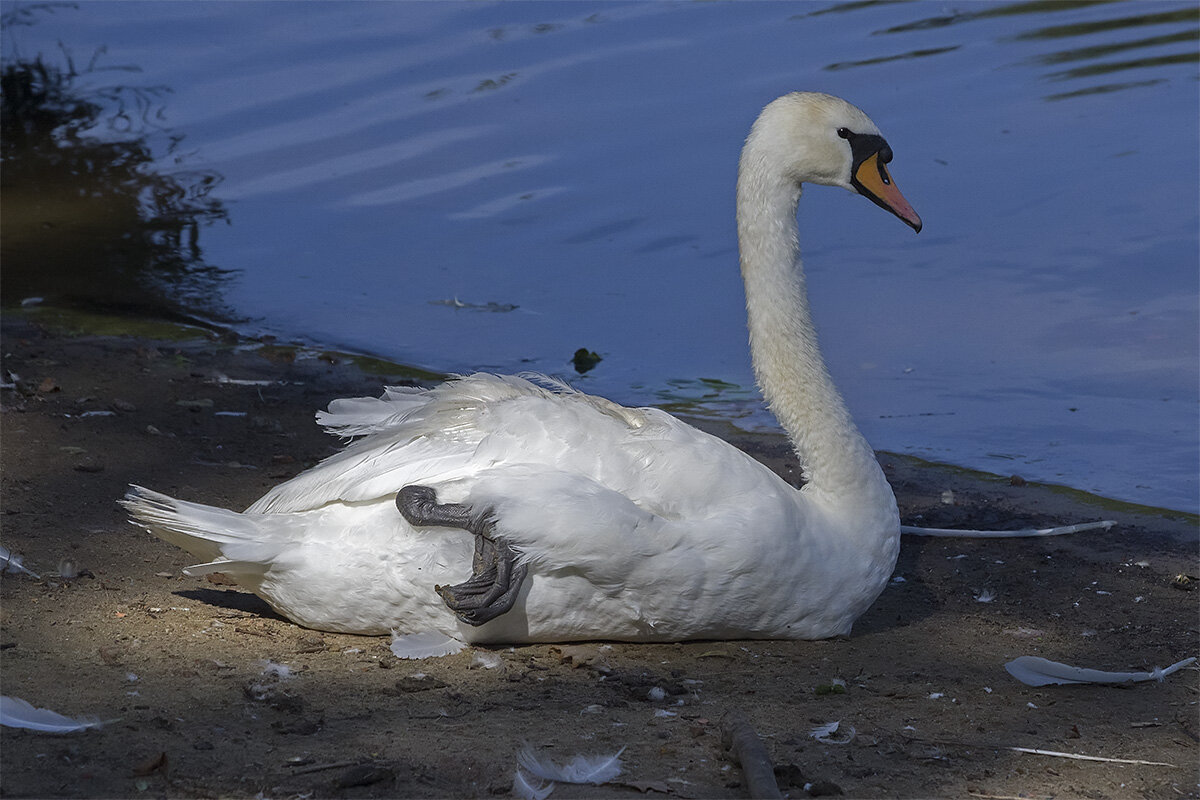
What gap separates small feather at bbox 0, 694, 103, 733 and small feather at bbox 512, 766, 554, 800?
107cm

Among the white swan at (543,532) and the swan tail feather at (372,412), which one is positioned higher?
the swan tail feather at (372,412)

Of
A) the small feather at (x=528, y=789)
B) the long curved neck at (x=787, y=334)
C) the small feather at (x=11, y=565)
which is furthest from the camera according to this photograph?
the long curved neck at (x=787, y=334)

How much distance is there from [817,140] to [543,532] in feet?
5.62

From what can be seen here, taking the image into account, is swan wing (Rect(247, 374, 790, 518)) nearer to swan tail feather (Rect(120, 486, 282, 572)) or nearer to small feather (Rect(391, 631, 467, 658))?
swan tail feather (Rect(120, 486, 282, 572))

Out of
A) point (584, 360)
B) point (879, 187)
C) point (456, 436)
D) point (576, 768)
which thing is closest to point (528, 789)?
point (576, 768)

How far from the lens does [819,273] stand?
367 inches

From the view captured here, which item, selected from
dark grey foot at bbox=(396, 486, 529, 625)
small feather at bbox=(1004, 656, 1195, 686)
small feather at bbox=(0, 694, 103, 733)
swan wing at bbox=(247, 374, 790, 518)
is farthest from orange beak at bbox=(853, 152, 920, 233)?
small feather at bbox=(0, 694, 103, 733)

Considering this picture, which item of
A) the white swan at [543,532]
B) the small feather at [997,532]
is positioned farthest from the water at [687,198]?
the white swan at [543,532]

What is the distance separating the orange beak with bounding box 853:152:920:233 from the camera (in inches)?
195

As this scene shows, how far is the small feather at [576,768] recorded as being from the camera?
10.8ft

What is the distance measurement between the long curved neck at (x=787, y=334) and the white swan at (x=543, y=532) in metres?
0.12

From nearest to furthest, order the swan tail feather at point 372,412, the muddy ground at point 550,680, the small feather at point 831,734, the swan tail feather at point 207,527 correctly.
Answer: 1. the muddy ground at point 550,680
2. the small feather at point 831,734
3. the swan tail feather at point 207,527
4. the swan tail feather at point 372,412

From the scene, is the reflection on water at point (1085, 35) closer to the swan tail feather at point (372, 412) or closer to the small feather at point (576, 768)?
the swan tail feather at point (372, 412)

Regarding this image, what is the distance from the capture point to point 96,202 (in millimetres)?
11023
